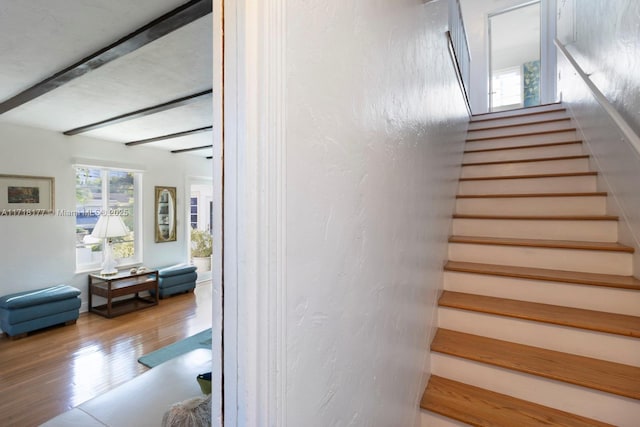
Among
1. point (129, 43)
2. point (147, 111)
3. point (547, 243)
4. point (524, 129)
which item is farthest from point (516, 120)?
point (147, 111)

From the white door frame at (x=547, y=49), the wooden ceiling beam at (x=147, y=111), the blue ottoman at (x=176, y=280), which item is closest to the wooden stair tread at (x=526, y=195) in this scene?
the wooden ceiling beam at (x=147, y=111)

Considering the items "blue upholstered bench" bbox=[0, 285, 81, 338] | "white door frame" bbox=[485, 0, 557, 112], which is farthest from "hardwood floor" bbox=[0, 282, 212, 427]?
"white door frame" bbox=[485, 0, 557, 112]

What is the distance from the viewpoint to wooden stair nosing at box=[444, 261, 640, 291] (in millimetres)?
1529

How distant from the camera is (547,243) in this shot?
1.85 metres

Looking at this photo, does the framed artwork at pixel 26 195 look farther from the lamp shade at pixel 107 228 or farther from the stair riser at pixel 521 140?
the stair riser at pixel 521 140

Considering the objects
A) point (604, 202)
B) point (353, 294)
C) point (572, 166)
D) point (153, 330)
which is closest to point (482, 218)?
point (604, 202)

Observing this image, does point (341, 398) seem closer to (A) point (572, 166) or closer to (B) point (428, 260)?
(B) point (428, 260)

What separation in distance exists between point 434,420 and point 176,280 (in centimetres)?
463

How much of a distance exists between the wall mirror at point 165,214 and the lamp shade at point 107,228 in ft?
3.11

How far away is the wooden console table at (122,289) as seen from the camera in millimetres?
4188

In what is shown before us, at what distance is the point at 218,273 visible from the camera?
1.89 feet

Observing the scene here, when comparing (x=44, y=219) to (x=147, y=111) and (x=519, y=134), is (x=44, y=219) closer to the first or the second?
(x=147, y=111)

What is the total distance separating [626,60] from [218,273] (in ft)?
7.02

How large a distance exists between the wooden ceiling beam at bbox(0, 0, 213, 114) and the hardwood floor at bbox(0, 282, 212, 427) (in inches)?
93.4
